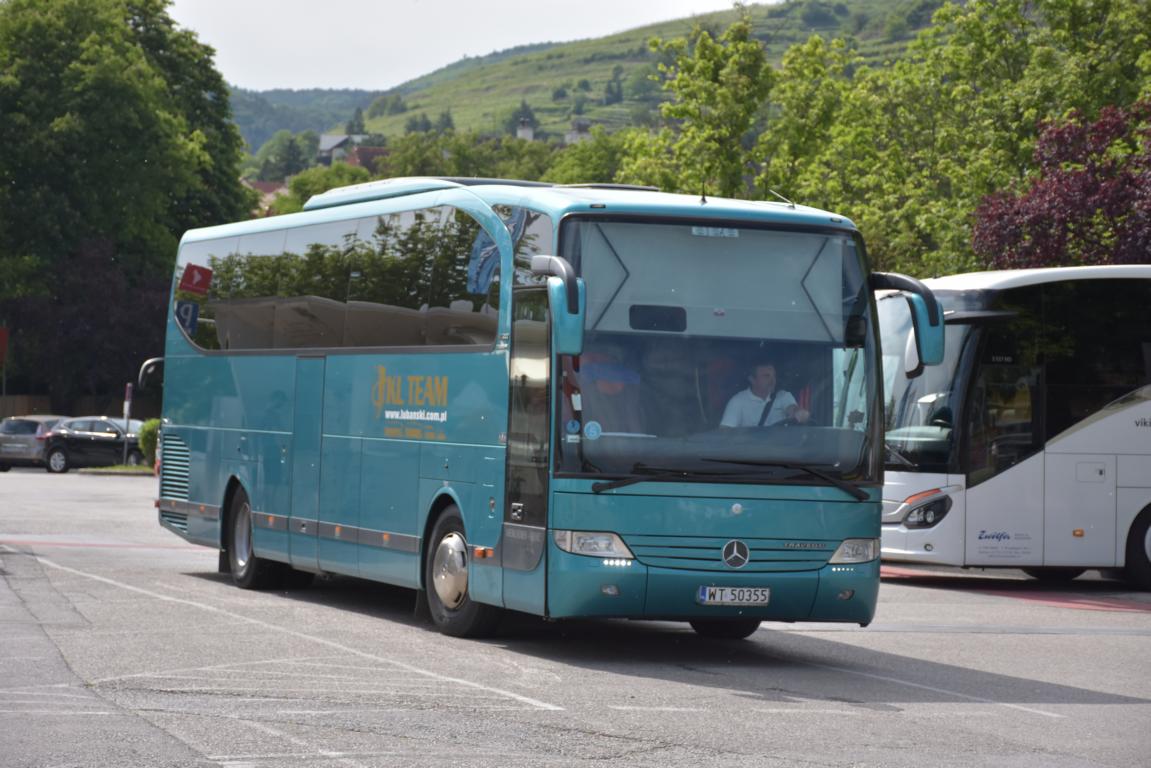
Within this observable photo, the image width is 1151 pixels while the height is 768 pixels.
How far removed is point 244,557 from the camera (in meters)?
19.3

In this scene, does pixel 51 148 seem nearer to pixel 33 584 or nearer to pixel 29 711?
pixel 33 584

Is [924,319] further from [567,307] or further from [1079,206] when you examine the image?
[1079,206]

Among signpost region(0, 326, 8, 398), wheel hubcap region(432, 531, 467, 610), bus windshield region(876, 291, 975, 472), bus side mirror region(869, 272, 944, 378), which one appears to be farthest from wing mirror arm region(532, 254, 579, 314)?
signpost region(0, 326, 8, 398)

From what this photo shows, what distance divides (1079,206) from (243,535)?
58.1 feet

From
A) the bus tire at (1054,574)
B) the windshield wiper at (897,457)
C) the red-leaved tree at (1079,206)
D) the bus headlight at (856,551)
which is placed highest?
the red-leaved tree at (1079,206)

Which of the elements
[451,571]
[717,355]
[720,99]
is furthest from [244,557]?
[720,99]

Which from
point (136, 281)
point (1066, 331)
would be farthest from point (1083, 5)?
point (136, 281)

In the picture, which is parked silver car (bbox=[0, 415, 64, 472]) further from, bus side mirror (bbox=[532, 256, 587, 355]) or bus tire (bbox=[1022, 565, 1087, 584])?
bus side mirror (bbox=[532, 256, 587, 355])

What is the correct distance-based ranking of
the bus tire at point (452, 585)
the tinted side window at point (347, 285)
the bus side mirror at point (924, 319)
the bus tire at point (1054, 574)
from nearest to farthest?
1. the bus side mirror at point (924, 319)
2. the bus tire at point (452, 585)
3. the tinted side window at point (347, 285)
4. the bus tire at point (1054, 574)

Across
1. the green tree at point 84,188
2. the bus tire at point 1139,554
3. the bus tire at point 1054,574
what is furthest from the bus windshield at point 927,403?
the green tree at point 84,188

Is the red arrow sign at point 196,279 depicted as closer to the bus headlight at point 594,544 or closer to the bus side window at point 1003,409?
the bus side window at point 1003,409

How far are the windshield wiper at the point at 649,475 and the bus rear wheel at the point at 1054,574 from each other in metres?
11.4

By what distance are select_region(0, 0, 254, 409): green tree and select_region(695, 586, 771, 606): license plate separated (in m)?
53.6

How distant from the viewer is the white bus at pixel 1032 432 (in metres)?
21.2
